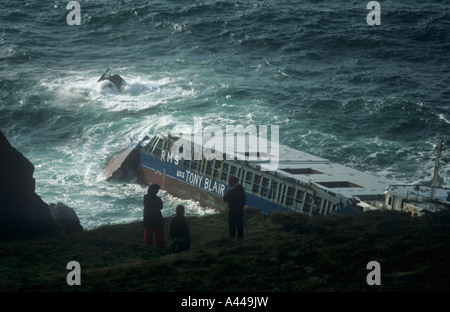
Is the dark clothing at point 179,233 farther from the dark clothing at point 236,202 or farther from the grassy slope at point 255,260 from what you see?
the dark clothing at point 236,202

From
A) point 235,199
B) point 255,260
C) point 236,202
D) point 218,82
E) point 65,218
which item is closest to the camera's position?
point 255,260

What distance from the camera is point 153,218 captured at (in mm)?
19094

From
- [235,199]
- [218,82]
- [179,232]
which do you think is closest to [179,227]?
[179,232]

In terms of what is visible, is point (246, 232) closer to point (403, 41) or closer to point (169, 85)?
point (169, 85)

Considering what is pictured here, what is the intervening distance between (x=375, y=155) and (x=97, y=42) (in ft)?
146

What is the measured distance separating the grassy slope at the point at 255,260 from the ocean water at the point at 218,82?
16.3 m

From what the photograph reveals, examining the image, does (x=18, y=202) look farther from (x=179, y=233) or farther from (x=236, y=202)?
(x=236, y=202)

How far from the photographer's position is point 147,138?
45.8m

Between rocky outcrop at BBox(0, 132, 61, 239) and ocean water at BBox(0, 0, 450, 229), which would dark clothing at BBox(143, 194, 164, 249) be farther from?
ocean water at BBox(0, 0, 450, 229)

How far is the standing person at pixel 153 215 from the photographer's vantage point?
60.4 ft

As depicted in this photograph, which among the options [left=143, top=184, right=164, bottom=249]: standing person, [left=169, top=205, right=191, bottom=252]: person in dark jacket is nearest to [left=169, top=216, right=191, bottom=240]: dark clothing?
[left=169, top=205, right=191, bottom=252]: person in dark jacket

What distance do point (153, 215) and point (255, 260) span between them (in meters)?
4.14

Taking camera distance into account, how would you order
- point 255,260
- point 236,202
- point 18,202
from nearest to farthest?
point 255,260 < point 236,202 < point 18,202
